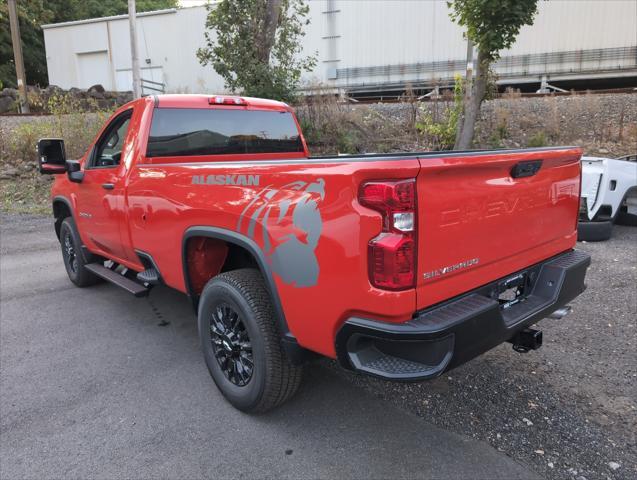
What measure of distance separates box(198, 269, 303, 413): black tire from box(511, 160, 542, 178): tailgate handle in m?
1.53

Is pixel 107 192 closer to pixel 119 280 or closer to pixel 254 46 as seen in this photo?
pixel 119 280

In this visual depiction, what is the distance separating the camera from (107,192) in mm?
4234

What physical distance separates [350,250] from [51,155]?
12.7ft

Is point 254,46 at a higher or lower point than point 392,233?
higher

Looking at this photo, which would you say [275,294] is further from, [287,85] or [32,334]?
[287,85]

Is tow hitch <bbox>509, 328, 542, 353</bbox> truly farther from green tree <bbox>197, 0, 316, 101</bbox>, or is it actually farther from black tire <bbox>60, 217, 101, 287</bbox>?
green tree <bbox>197, 0, 316, 101</bbox>

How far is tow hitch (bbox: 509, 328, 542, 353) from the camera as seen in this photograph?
2.75 m

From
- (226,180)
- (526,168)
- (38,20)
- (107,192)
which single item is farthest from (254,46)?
(38,20)

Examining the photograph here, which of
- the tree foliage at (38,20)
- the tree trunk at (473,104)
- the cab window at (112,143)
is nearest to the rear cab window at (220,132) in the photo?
the cab window at (112,143)

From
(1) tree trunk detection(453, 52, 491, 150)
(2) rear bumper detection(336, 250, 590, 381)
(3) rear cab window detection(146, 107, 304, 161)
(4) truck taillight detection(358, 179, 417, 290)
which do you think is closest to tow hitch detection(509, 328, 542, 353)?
(2) rear bumper detection(336, 250, 590, 381)

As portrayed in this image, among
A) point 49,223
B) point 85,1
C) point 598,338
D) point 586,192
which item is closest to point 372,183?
point 598,338

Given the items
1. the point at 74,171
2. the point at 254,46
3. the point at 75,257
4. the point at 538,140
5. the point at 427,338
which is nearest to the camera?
the point at 427,338

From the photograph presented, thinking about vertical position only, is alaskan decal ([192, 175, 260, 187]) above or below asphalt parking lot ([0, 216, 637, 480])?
above

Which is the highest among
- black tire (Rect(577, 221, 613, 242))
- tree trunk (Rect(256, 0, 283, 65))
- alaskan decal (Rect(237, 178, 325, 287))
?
tree trunk (Rect(256, 0, 283, 65))
